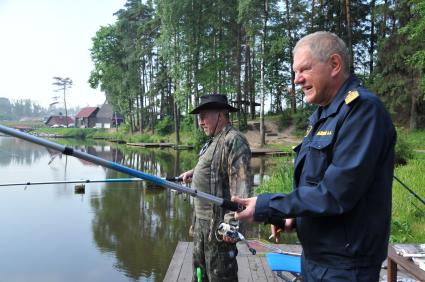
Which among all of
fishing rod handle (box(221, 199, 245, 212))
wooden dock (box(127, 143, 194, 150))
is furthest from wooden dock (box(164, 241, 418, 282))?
wooden dock (box(127, 143, 194, 150))

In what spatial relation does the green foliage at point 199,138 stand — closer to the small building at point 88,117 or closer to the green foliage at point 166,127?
the green foliage at point 166,127

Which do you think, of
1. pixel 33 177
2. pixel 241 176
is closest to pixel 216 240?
pixel 241 176

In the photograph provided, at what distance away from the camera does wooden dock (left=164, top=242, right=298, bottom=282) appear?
194 inches

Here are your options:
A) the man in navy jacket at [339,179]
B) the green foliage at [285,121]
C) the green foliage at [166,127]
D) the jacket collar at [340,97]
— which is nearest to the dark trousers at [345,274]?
the man in navy jacket at [339,179]

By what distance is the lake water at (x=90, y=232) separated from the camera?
24.2 feet

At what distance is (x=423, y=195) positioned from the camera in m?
7.74

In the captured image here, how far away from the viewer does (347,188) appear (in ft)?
5.14

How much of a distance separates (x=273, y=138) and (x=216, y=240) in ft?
88.2

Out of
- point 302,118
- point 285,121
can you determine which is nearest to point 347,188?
point 302,118

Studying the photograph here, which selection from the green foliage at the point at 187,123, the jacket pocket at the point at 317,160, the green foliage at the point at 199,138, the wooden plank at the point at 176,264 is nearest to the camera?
the jacket pocket at the point at 317,160

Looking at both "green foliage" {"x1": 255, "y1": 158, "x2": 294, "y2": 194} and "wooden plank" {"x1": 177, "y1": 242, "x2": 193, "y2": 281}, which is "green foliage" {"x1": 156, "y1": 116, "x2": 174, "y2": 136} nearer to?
"green foliage" {"x1": 255, "y1": 158, "x2": 294, "y2": 194}

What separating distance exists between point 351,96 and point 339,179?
352 millimetres

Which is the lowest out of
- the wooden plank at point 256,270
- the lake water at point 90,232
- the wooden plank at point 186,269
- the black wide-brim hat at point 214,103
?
the lake water at point 90,232

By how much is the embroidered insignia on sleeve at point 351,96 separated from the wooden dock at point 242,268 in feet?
11.9
